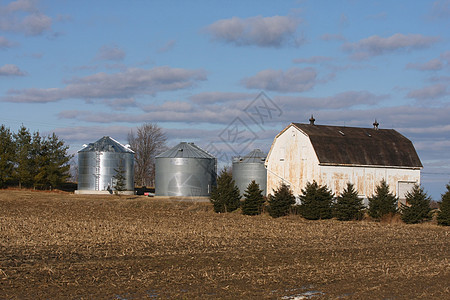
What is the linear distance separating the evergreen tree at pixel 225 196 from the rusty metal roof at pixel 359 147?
7338 mm

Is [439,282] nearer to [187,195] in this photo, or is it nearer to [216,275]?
[216,275]

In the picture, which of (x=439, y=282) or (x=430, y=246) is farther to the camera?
(x=430, y=246)

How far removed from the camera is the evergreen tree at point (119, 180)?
60756mm

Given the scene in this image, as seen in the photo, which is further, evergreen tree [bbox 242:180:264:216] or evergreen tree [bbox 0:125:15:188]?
evergreen tree [bbox 0:125:15:188]

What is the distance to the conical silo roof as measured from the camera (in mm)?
63406

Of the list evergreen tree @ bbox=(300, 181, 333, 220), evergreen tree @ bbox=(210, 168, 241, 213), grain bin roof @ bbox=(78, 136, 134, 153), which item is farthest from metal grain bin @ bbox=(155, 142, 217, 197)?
evergreen tree @ bbox=(300, 181, 333, 220)

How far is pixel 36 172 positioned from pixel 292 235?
146ft

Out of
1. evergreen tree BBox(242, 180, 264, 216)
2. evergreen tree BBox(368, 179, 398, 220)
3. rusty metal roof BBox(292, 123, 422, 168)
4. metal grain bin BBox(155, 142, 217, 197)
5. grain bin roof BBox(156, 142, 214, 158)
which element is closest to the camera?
evergreen tree BBox(368, 179, 398, 220)

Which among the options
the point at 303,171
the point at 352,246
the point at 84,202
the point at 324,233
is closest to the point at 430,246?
the point at 352,246

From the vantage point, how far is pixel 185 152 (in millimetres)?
59750

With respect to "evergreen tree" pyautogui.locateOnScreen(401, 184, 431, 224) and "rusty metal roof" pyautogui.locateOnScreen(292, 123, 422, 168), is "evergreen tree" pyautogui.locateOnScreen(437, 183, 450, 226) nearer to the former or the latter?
"evergreen tree" pyautogui.locateOnScreen(401, 184, 431, 224)

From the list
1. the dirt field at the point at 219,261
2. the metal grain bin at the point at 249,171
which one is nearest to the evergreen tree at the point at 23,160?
the metal grain bin at the point at 249,171

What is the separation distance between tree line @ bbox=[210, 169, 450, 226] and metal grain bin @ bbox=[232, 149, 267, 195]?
63.4ft

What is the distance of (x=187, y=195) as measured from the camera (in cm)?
5750
